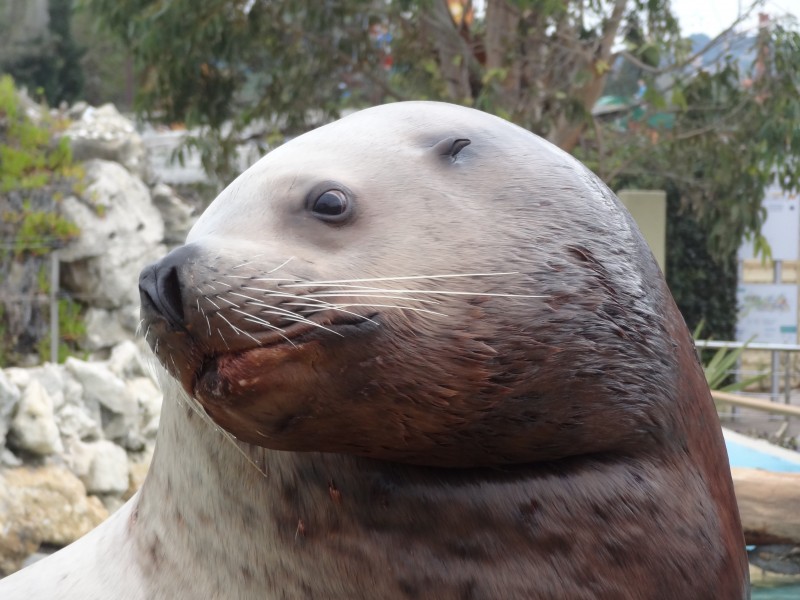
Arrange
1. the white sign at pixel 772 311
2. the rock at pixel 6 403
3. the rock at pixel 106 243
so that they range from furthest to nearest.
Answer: the white sign at pixel 772 311, the rock at pixel 106 243, the rock at pixel 6 403

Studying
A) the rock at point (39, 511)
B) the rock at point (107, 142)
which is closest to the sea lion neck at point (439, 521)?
the rock at point (39, 511)

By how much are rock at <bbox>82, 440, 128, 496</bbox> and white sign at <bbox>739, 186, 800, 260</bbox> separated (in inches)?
323

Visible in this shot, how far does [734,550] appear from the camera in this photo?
1757 millimetres

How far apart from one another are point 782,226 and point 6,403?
9.22 m

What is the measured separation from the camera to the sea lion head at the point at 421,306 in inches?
58.1

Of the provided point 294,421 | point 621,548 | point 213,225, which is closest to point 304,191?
point 213,225

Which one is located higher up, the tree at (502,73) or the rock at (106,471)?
the tree at (502,73)

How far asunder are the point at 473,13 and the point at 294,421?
340 inches

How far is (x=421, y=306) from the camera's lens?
4.98 feet

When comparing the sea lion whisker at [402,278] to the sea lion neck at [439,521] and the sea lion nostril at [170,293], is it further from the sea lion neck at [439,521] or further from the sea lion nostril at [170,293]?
the sea lion neck at [439,521]

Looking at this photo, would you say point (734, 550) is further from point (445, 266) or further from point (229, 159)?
point (229, 159)

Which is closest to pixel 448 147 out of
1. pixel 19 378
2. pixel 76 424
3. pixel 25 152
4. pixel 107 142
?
pixel 19 378

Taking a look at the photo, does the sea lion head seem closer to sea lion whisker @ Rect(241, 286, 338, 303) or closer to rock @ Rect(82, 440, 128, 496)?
sea lion whisker @ Rect(241, 286, 338, 303)

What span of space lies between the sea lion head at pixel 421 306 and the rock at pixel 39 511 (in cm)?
491
